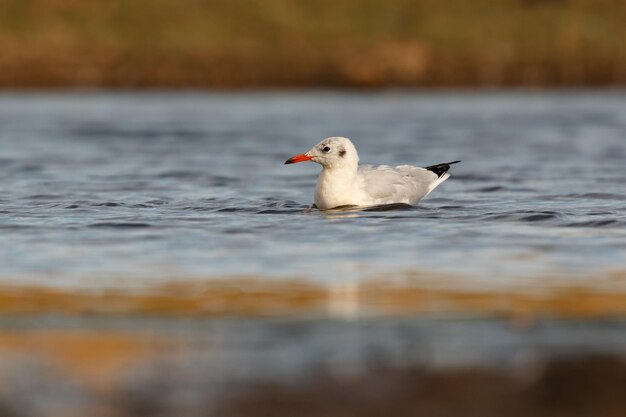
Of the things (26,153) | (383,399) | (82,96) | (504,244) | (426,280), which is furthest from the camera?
(82,96)

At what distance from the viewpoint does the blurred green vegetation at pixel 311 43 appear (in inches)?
3012

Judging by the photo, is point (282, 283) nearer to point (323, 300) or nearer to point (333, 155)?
point (323, 300)

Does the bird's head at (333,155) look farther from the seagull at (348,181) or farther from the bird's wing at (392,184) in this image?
the bird's wing at (392,184)

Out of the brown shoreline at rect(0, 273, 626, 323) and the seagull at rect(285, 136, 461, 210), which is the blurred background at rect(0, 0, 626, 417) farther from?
the seagull at rect(285, 136, 461, 210)

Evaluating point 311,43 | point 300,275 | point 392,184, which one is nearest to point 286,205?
point 392,184

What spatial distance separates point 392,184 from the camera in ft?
54.9

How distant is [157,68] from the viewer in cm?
7775

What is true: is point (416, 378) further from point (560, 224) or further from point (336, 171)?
point (336, 171)

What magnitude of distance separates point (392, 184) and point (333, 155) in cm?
83

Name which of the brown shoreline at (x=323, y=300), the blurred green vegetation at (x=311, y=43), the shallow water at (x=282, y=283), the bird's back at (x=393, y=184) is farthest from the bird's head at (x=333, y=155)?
the blurred green vegetation at (x=311, y=43)

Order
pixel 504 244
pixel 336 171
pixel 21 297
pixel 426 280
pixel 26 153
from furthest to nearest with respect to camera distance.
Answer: pixel 26 153, pixel 336 171, pixel 504 244, pixel 426 280, pixel 21 297

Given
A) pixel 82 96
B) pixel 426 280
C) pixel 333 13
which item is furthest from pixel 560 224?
pixel 333 13

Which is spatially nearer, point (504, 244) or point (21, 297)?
point (21, 297)

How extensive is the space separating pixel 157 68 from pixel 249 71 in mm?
5051
